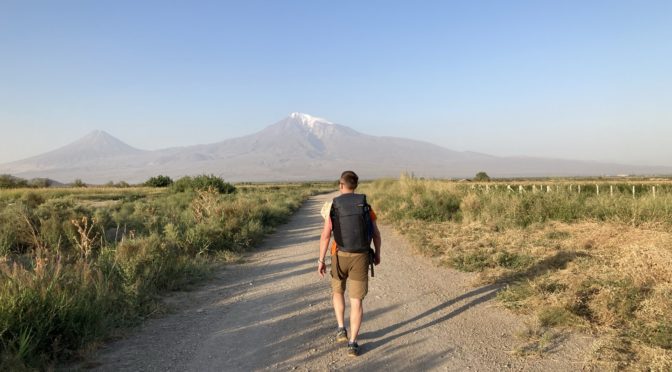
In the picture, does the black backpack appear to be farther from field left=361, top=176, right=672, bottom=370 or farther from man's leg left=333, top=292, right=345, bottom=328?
field left=361, top=176, right=672, bottom=370

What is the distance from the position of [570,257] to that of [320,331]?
5365mm

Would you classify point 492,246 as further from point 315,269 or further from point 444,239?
point 315,269

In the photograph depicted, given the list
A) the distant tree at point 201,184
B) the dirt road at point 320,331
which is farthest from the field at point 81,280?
the distant tree at point 201,184

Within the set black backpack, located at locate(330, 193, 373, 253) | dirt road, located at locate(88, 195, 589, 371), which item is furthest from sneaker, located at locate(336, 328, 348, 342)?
black backpack, located at locate(330, 193, 373, 253)

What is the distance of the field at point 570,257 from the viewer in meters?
4.34

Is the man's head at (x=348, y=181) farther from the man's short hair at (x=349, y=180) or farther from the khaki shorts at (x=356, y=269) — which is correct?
the khaki shorts at (x=356, y=269)

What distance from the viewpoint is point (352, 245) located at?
4324 millimetres

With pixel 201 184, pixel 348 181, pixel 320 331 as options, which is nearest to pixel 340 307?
pixel 320 331

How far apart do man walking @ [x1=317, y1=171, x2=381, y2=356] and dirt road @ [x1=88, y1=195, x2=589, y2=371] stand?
369 millimetres

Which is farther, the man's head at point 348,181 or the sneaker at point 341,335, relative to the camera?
the sneaker at point 341,335

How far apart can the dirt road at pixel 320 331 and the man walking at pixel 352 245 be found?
369 millimetres

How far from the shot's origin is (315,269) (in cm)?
843

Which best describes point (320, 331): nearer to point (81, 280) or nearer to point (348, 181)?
point (348, 181)

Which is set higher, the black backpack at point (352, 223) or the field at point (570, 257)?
the black backpack at point (352, 223)
